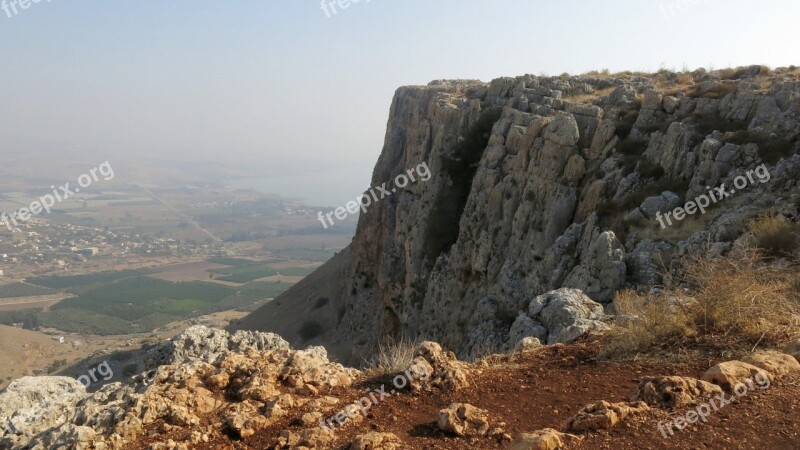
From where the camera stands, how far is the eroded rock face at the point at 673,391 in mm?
4809

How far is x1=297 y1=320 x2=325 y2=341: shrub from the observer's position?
1570 inches

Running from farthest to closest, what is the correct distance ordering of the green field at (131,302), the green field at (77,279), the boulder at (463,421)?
the green field at (77,279), the green field at (131,302), the boulder at (463,421)

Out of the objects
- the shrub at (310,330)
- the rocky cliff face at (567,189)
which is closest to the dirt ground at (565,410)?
the rocky cliff face at (567,189)

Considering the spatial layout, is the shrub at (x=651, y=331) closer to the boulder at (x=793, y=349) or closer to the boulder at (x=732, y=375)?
the boulder at (x=793, y=349)

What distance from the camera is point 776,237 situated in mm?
9336

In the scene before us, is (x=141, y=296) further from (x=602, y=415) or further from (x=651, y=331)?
(x=602, y=415)

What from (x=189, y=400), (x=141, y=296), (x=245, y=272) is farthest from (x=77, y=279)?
(x=189, y=400)

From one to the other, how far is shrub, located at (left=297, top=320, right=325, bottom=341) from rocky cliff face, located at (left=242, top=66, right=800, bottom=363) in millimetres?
6935

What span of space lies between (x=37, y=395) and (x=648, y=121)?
18.8 metres

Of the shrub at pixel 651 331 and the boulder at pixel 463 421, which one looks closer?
the boulder at pixel 463 421

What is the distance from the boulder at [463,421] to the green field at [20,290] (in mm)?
108710

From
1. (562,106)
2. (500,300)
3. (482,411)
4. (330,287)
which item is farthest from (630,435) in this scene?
(330,287)

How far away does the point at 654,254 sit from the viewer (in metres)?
11.7

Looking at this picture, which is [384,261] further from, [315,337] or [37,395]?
[37,395]
